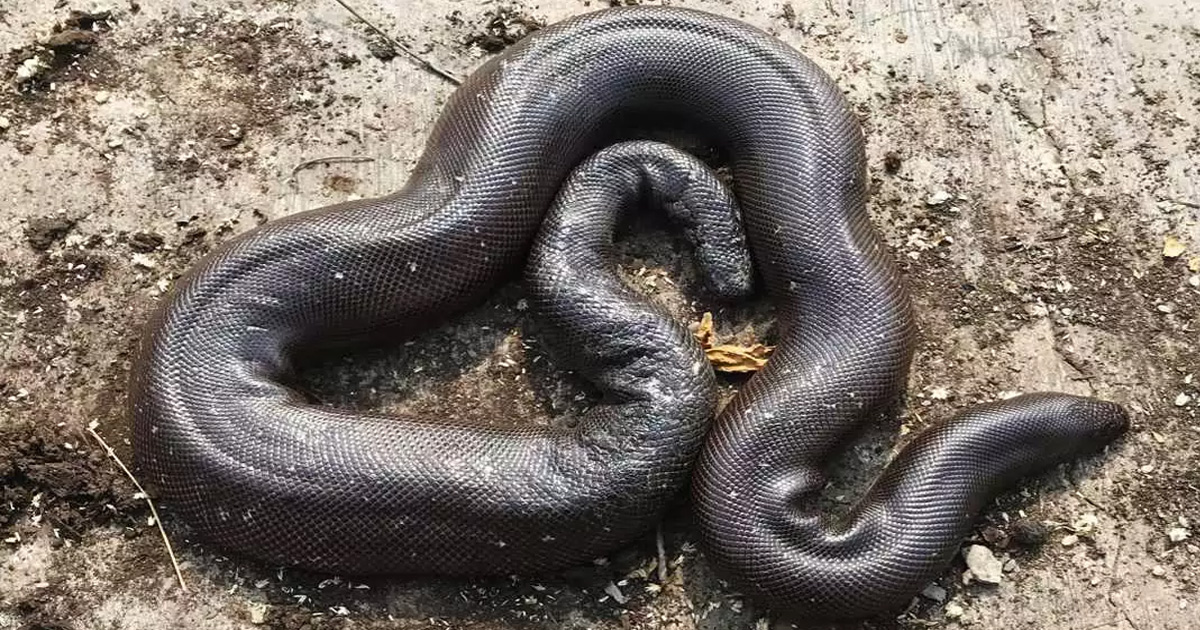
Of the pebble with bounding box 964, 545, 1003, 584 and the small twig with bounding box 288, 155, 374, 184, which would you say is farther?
the small twig with bounding box 288, 155, 374, 184

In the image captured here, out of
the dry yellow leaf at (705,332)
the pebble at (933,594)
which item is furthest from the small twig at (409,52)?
the pebble at (933,594)

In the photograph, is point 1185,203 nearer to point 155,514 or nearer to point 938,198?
point 938,198

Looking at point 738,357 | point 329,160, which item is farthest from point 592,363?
point 329,160

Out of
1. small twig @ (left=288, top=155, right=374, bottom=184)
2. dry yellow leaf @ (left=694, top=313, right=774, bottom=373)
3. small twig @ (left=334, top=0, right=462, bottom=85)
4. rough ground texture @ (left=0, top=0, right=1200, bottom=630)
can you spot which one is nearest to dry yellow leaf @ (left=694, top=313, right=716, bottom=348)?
dry yellow leaf @ (left=694, top=313, right=774, bottom=373)

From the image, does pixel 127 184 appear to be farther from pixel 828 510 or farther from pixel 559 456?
pixel 828 510

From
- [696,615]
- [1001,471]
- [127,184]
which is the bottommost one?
[696,615]

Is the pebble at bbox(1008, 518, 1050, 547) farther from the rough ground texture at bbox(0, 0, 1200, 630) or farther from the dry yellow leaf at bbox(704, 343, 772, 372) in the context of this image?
the dry yellow leaf at bbox(704, 343, 772, 372)

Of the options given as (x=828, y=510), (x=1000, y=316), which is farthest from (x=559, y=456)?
(x=1000, y=316)
